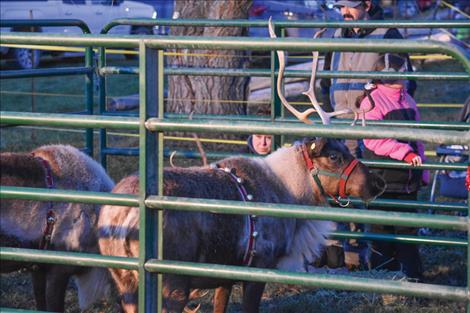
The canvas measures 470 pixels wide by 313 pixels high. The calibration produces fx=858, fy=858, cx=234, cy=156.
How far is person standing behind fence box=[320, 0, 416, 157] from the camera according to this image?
712 centimetres

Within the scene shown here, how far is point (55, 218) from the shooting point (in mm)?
5266

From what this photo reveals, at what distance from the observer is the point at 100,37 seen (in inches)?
140

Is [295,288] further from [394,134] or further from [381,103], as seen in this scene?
[394,134]

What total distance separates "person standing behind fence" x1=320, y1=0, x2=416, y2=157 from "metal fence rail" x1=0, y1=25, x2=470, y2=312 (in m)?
3.75

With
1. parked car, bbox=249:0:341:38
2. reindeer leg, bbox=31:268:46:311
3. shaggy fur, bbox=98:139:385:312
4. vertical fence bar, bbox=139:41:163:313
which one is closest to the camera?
vertical fence bar, bbox=139:41:163:313

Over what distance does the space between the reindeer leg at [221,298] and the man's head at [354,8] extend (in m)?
2.77

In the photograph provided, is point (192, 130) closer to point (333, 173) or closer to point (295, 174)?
point (295, 174)

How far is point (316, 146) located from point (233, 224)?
0.97 metres

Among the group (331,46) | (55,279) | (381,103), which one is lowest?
(55,279)

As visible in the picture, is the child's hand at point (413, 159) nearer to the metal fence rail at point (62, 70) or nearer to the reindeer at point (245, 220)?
the reindeer at point (245, 220)

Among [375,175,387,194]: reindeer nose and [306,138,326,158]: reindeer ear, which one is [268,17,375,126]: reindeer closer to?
[306,138,326,158]: reindeer ear

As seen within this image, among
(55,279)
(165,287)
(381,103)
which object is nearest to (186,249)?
(165,287)

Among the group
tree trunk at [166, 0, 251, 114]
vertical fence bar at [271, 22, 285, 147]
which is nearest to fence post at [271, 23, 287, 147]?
vertical fence bar at [271, 22, 285, 147]

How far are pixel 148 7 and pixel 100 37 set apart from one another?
13.1m
